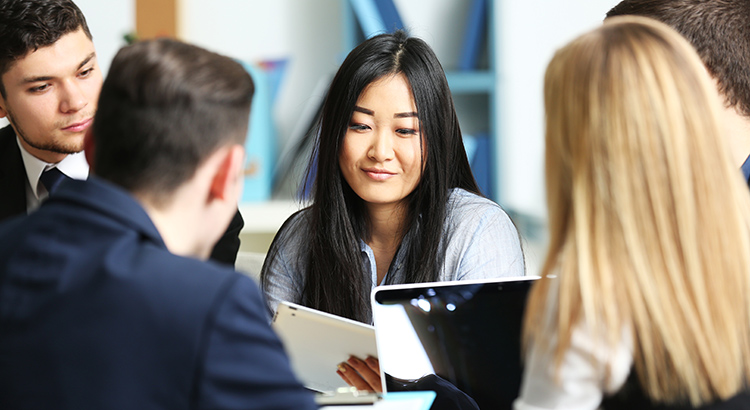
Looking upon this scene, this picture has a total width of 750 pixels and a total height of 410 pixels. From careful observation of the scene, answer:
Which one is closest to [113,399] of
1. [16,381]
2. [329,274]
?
[16,381]

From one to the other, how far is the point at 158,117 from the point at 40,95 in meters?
1.18

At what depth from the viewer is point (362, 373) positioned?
105 cm

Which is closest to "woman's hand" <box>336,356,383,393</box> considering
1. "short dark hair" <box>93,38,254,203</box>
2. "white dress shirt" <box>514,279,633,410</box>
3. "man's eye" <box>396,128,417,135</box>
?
"white dress shirt" <box>514,279,633,410</box>

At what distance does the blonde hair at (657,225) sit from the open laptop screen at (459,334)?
25 centimetres

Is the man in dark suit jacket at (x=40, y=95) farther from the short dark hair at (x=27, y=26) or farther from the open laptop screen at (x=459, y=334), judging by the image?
the open laptop screen at (x=459, y=334)

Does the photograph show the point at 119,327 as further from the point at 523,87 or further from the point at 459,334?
the point at 523,87

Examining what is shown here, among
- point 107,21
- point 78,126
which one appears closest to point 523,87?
point 78,126

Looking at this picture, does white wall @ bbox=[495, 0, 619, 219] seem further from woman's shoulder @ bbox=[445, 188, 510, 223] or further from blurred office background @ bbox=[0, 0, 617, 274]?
woman's shoulder @ bbox=[445, 188, 510, 223]

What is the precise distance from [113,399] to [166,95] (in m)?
0.30

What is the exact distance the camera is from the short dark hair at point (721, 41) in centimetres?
115

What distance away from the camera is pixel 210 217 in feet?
2.44

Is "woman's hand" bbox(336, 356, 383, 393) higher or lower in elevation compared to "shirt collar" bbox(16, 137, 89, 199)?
lower

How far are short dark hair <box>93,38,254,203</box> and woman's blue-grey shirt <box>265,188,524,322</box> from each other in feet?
2.70

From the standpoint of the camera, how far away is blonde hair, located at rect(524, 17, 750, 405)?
0.68 meters
